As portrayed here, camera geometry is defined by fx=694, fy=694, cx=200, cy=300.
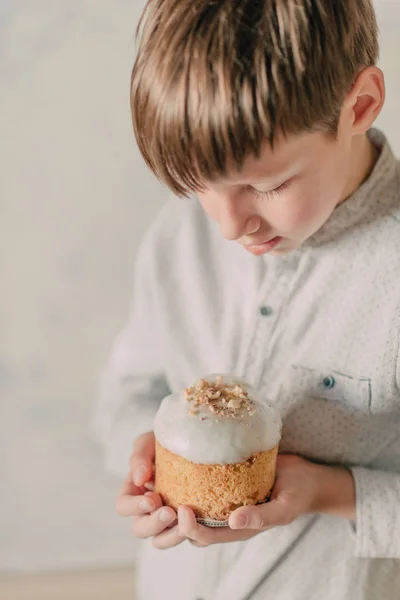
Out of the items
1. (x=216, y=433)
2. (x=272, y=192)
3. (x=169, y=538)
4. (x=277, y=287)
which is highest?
(x=272, y=192)

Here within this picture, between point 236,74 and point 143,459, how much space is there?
0.43 metres

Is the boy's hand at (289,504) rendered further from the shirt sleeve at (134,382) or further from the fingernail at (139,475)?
the shirt sleeve at (134,382)

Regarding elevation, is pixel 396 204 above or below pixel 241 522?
above

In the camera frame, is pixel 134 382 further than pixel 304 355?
→ Yes

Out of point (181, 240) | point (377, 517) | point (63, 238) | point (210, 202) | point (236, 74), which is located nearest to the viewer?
point (236, 74)

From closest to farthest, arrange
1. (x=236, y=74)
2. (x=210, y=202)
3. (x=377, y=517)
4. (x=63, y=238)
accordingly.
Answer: (x=236, y=74) < (x=210, y=202) < (x=377, y=517) < (x=63, y=238)

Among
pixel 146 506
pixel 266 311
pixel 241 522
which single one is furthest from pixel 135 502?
pixel 266 311

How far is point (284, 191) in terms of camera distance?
0.58m

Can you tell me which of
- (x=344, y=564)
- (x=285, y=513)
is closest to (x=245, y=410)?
(x=285, y=513)

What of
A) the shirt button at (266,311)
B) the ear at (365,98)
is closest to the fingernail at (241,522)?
the shirt button at (266,311)

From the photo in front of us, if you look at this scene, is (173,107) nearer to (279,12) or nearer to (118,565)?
(279,12)

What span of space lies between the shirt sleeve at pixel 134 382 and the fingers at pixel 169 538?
0.62ft

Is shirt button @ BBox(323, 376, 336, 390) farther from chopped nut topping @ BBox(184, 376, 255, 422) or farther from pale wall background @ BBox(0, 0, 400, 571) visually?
pale wall background @ BBox(0, 0, 400, 571)

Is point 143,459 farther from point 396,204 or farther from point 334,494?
point 396,204
